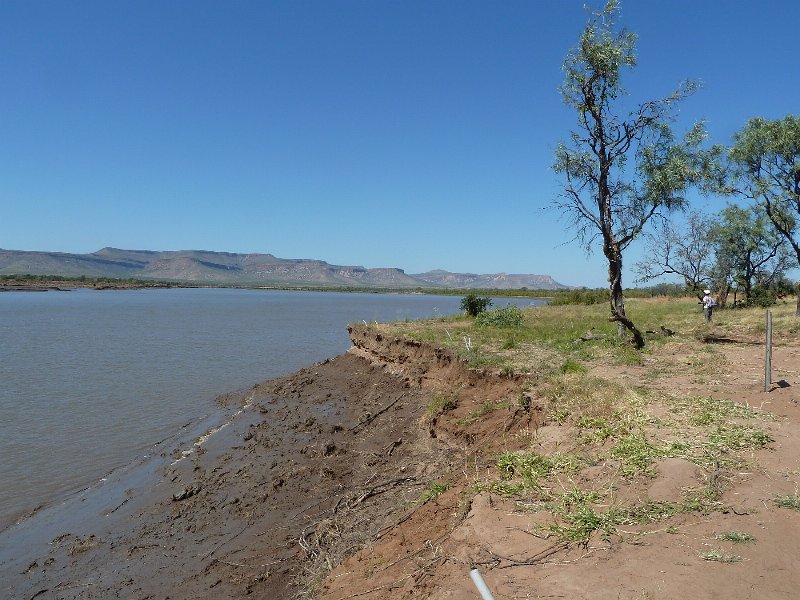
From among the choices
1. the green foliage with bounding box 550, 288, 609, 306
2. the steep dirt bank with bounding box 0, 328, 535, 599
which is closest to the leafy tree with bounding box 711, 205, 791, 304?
the green foliage with bounding box 550, 288, 609, 306

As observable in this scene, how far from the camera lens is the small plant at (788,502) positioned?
549 centimetres

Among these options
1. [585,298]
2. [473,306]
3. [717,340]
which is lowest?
[717,340]

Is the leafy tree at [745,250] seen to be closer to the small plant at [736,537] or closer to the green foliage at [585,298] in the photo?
the green foliage at [585,298]

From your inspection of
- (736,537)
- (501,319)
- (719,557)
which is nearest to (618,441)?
(736,537)

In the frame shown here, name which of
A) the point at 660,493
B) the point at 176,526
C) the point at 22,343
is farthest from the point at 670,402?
the point at 22,343

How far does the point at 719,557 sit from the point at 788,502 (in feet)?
4.84

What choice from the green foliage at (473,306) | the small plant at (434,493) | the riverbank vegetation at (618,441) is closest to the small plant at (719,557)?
the riverbank vegetation at (618,441)

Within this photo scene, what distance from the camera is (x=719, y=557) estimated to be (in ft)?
15.5

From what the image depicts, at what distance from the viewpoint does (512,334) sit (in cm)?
2188

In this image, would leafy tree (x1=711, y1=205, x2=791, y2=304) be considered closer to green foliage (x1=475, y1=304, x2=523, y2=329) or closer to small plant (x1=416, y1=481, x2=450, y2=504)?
green foliage (x1=475, y1=304, x2=523, y2=329)

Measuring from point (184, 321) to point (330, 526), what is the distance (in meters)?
47.7

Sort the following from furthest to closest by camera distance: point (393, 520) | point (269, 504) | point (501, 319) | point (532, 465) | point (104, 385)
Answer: point (501, 319)
point (104, 385)
point (269, 504)
point (393, 520)
point (532, 465)

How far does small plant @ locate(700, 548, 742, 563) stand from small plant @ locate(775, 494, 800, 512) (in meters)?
1.27

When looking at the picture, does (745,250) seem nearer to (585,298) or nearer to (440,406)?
(585,298)
